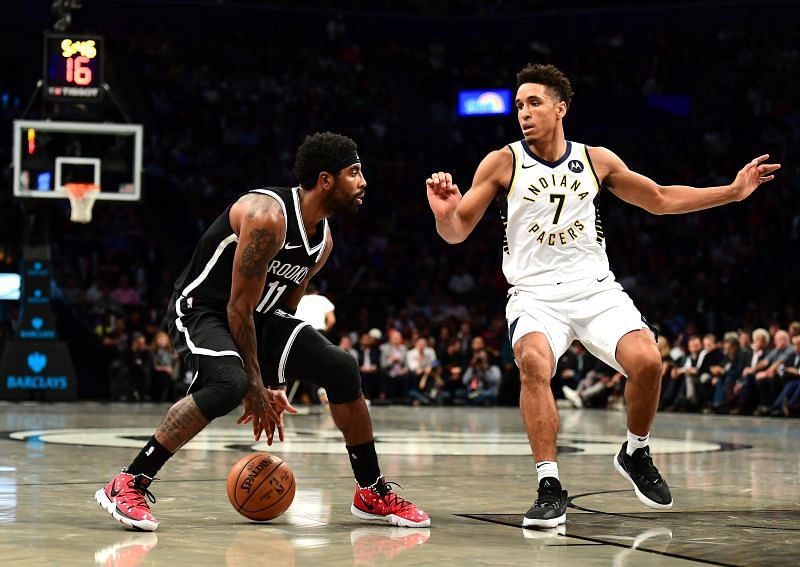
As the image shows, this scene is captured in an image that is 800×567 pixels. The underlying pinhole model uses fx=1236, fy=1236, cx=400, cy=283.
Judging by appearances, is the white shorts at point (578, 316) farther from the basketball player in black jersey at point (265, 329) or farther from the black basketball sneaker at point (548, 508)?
the basketball player in black jersey at point (265, 329)

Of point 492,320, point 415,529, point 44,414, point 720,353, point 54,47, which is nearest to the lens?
point 415,529

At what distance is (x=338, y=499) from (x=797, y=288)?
17.9 m

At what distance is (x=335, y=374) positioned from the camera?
5.91 meters

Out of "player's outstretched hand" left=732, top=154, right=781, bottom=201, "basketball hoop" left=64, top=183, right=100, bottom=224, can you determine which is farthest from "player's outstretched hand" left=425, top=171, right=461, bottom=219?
"basketball hoop" left=64, top=183, right=100, bottom=224

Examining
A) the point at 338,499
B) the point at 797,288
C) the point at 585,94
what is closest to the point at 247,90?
the point at 585,94

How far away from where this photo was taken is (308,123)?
95.2 ft

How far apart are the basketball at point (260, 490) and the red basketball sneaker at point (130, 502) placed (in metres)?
0.40

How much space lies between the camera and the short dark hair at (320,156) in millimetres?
5898

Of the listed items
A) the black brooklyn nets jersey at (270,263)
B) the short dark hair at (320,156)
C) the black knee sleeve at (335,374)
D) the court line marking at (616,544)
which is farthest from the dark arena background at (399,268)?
the short dark hair at (320,156)

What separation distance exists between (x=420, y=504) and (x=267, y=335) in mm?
1353

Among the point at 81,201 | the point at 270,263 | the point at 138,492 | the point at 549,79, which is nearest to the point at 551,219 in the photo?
the point at 549,79

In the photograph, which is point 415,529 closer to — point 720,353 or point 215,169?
point 720,353

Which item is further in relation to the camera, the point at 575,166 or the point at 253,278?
the point at 575,166

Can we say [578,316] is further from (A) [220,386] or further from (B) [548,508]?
(A) [220,386]
